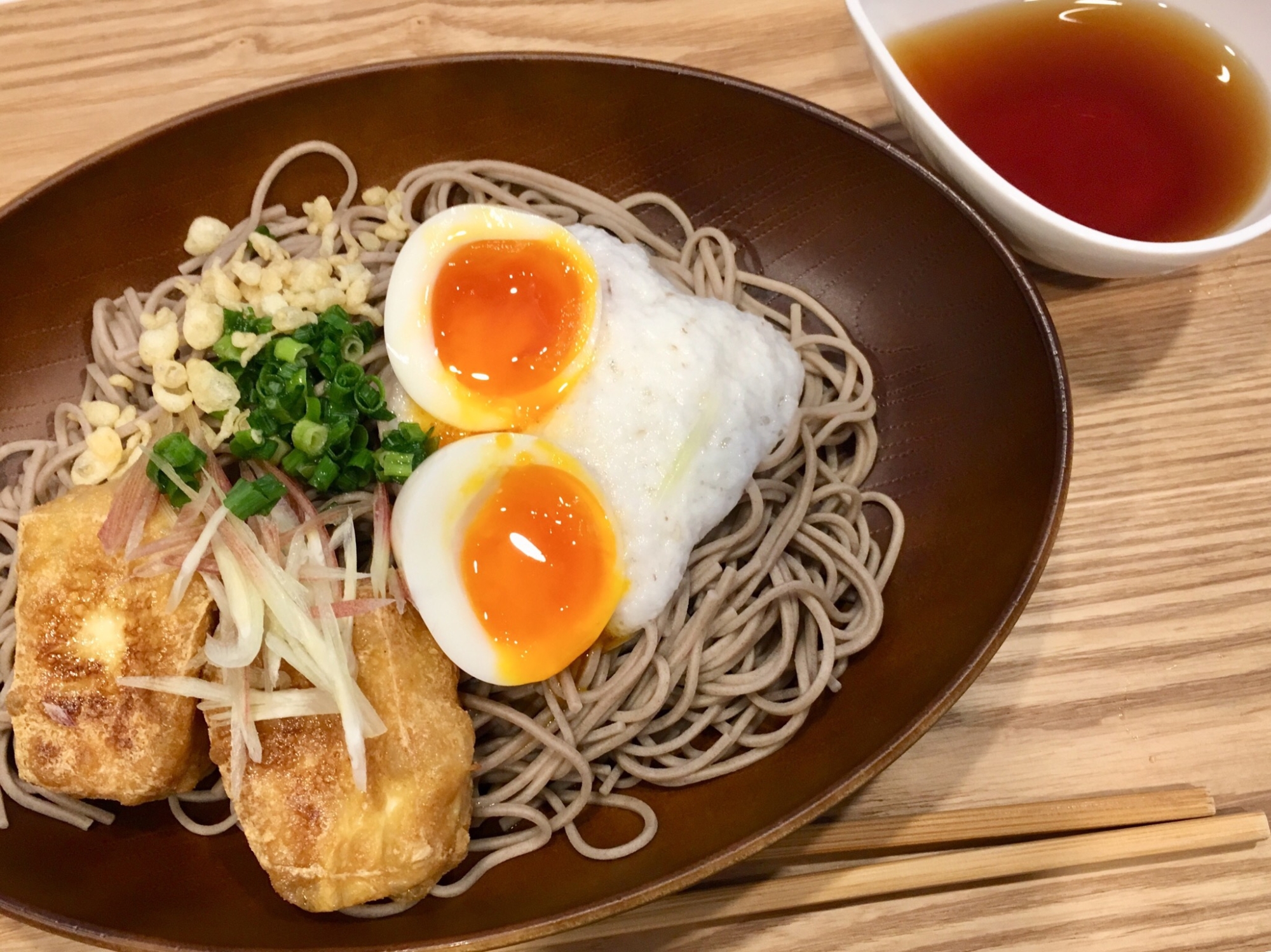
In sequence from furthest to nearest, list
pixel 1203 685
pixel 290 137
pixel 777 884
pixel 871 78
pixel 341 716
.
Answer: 1. pixel 871 78
2. pixel 290 137
3. pixel 1203 685
4. pixel 777 884
5. pixel 341 716

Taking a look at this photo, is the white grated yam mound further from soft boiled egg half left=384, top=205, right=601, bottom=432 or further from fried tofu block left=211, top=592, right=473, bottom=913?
fried tofu block left=211, top=592, right=473, bottom=913

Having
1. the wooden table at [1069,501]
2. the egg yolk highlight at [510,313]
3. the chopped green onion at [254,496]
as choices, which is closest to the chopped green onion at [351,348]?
the egg yolk highlight at [510,313]

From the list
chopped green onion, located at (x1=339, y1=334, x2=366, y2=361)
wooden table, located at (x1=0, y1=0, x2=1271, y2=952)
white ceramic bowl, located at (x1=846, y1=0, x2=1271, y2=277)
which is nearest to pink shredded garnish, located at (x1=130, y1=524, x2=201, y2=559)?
chopped green onion, located at (x1=339, y1=334, x2=366, y2=361)

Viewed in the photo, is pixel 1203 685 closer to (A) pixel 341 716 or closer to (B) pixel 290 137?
(A) pixel 341 716

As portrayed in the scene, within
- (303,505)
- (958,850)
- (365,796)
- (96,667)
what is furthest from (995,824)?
(96,667)

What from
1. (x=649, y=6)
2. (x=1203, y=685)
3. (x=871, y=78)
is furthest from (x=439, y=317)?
(x=1203, y=685)

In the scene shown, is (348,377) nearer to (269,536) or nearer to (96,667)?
(269,536)

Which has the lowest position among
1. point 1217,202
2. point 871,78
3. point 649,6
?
point 1217,202
